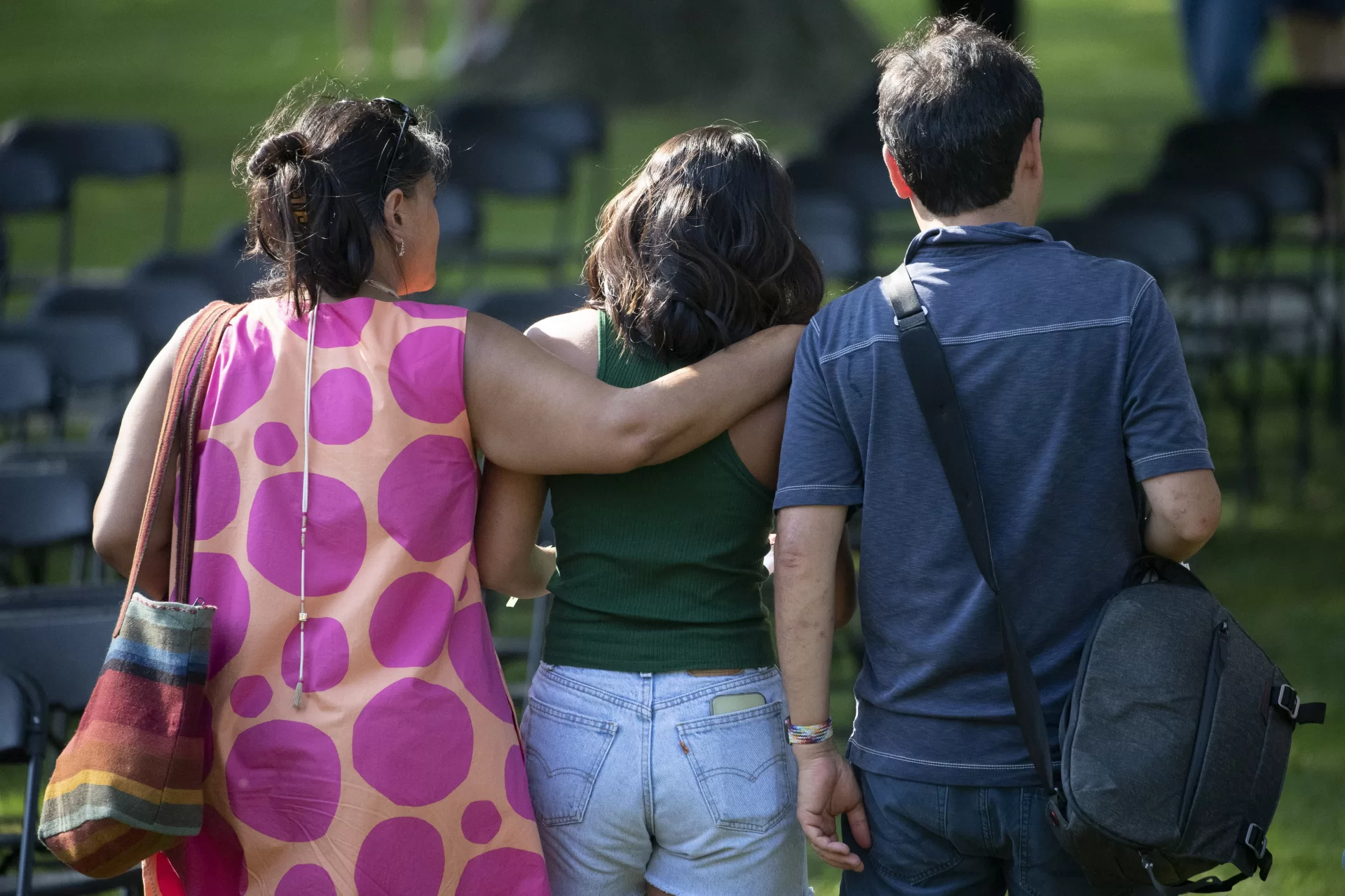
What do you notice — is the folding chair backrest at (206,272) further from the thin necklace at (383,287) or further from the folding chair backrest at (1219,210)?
the thin necklace at (383,287)

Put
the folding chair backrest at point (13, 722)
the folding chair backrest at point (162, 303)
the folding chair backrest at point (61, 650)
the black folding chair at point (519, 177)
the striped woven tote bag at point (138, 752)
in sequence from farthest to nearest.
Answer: the black folding chair at point (519, 177) → the folding chair backrest at point (162, 303) → the folding chair backrest at point (61, 650) → the folding chair backrest at point (13, 722) → the striped woven tote bag at point (138, 752)

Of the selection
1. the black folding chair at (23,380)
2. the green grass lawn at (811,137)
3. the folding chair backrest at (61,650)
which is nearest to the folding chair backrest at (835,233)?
the green grass lawn at (811,137)

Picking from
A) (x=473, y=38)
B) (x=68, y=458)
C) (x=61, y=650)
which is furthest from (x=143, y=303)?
(x=473, y=38)

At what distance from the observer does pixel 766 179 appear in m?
2.26

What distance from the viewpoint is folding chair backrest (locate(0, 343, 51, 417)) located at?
17.7 ft

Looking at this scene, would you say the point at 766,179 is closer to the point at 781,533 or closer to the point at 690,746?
the point at 781,533

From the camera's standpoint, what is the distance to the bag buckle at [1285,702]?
6.73ft

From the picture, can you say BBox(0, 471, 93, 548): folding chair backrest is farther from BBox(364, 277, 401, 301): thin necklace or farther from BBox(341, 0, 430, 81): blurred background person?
BBox(341, 0, 430, 81): blurred background person

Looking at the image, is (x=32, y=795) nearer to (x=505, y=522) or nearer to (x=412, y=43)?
(x=505, y=522)

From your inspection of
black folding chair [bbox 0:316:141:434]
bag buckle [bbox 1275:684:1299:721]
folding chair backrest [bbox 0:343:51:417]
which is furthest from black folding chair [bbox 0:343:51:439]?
bag buckle [bbox 1275:684:1299:721]

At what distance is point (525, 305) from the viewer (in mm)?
5883

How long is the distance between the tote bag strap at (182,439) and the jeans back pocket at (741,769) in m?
0.73

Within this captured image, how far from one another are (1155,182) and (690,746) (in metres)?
7.50

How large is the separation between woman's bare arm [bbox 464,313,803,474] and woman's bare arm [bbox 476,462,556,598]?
70mm
